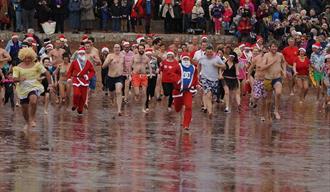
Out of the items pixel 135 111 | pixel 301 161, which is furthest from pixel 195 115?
pixel 301 161

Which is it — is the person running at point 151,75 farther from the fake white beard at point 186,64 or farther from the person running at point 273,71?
the fake white beard at point 186,64

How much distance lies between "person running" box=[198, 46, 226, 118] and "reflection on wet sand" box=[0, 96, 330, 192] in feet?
1.78

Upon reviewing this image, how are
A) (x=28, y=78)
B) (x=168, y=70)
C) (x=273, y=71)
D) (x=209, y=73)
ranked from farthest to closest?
(x=209, y=73), (x=168, y=70), (x=273, y=71), (x=28, y=78)

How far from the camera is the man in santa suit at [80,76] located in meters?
33.1

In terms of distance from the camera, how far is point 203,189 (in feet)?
73.0

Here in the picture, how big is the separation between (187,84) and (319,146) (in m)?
3.40

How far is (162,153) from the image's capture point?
87.5 ft

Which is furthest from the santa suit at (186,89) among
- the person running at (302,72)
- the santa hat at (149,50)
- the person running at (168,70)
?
the person running at (302,72)

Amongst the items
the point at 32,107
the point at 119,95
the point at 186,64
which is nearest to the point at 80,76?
the point at 119,95

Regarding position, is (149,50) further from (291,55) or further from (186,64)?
(186,64)

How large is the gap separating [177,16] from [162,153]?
2202 centimetres

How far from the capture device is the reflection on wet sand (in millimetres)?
22812

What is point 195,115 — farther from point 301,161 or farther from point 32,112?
point 301,161

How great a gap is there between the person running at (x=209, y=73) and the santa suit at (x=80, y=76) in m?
2.69
